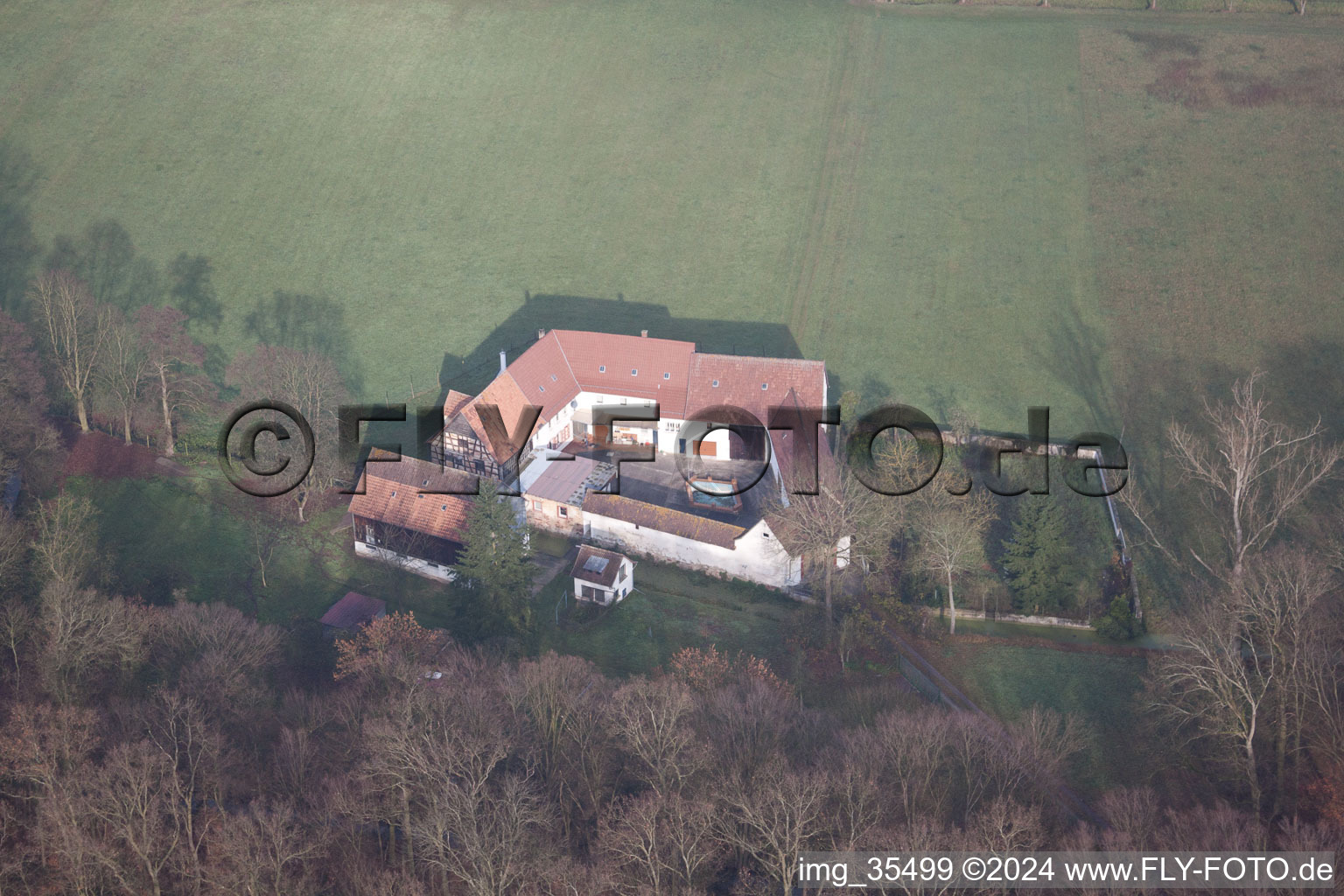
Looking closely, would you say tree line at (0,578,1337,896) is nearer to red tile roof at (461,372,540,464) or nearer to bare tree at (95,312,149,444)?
red tile roof at (461,372,540,464)

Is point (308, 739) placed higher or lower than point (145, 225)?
lower

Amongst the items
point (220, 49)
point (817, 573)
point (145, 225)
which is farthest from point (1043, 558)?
point (220, 49)

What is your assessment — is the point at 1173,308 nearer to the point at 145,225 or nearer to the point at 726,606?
the point at 726,606

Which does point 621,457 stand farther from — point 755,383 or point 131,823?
point 131,823

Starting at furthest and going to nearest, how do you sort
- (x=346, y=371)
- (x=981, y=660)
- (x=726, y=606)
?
(x=346, y=371) < (x=726, y=606) < (x=981, y=660)

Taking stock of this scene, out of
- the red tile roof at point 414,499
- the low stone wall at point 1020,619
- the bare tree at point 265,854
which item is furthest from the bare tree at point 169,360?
the low stone wall at point 1020,619

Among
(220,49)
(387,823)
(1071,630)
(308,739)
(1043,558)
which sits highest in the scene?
(220,49)

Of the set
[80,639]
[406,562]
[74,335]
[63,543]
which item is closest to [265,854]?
[80,639]
